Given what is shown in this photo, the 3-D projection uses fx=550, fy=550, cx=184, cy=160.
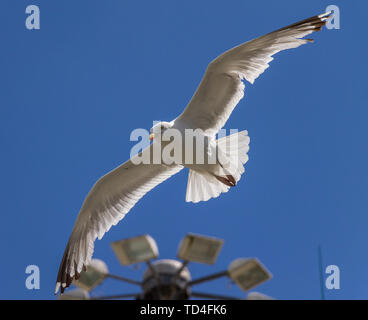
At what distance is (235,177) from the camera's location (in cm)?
686

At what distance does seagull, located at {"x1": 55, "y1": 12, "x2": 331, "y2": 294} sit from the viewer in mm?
6324

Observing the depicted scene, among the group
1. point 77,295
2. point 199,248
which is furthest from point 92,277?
point 199,248

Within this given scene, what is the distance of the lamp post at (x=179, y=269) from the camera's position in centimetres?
434

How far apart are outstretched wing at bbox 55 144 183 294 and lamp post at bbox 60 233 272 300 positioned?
2.42 m

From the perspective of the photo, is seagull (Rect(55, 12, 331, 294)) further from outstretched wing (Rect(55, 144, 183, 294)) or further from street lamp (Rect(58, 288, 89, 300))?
street lamp (Rect(58, 288, 89, 300))

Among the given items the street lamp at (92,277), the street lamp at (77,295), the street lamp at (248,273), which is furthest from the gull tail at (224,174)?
the street lamp at (77,295)

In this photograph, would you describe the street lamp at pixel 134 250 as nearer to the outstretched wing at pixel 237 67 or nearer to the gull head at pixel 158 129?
the gull head at pixel 158 129

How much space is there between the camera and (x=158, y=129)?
20.1ft

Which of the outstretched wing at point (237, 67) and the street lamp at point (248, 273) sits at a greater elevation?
the outstretched wing at point (237, 67)

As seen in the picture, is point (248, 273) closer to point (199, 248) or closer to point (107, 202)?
point (199, 248)

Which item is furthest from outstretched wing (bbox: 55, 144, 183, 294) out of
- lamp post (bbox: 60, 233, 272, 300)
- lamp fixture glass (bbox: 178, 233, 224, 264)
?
lamp fixture glass (bbox: 178, 233, 224, 264)

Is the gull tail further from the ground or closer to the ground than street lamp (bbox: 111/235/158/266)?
further from the ground

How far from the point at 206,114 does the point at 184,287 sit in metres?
2.82
